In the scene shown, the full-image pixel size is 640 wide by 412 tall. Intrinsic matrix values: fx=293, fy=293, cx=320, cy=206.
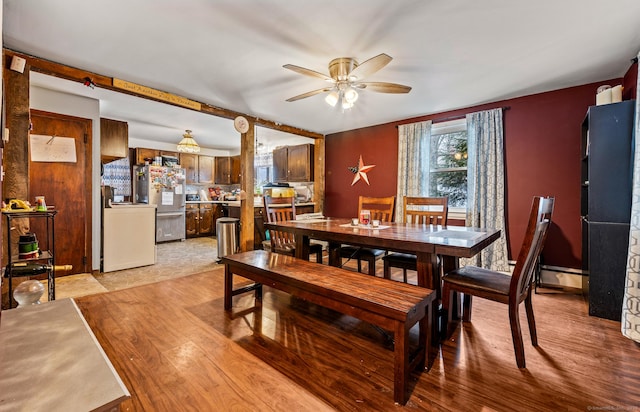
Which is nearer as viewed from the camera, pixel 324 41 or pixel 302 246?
pixel 324 41

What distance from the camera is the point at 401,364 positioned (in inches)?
58.5

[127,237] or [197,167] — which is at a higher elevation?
[197,167]

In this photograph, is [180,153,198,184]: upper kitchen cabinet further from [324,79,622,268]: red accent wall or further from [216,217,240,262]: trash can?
[324,79,622,268]: red accent wall

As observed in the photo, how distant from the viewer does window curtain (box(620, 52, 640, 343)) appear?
2082 mm

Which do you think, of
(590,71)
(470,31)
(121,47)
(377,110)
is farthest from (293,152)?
(590,71)

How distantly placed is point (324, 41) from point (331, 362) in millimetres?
2352

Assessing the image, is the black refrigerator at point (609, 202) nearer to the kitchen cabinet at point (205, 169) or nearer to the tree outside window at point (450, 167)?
the tree outside window at point (450, 167)

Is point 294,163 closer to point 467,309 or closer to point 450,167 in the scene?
point 450,167

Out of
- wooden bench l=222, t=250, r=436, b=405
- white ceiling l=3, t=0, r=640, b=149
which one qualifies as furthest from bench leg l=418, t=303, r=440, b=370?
white ceiling l=3, t=0, r=640, b=149

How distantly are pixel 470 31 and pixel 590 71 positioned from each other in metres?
1.65

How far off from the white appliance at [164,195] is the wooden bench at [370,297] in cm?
424

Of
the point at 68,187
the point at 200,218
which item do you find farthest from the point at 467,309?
the point at 200,218

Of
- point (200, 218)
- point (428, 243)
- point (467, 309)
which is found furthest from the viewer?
point (200, 218)

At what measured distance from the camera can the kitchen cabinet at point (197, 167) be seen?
276 inches
